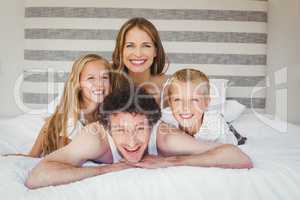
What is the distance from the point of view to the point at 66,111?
101 cm

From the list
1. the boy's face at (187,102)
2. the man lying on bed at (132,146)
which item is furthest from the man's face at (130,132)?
the boy's face at (187,102)

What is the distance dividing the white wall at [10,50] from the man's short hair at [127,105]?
3.65 ft

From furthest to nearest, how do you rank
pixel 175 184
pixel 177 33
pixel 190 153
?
1. pixel 177 33
2. pixel 190 153
3. pixel 175 184

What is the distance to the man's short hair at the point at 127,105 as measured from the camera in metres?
0.93

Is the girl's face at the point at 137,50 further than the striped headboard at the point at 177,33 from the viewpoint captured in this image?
No

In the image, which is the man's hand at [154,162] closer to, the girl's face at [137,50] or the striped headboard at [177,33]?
the girl's face at [137,50]

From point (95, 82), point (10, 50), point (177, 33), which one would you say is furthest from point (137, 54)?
point (10, 50)

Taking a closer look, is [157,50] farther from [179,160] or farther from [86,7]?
[86,7]

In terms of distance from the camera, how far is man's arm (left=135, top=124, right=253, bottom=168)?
3.05 feet

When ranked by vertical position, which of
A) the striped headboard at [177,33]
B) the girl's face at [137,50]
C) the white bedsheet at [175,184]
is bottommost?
the white bedsheet at [175,184]

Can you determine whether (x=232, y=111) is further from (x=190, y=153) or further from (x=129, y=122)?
(x=129, y=122)

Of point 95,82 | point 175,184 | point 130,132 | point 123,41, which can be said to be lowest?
point 175,184

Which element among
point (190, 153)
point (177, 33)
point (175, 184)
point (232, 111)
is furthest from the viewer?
point (177, 33)

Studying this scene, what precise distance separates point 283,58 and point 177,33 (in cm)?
65
